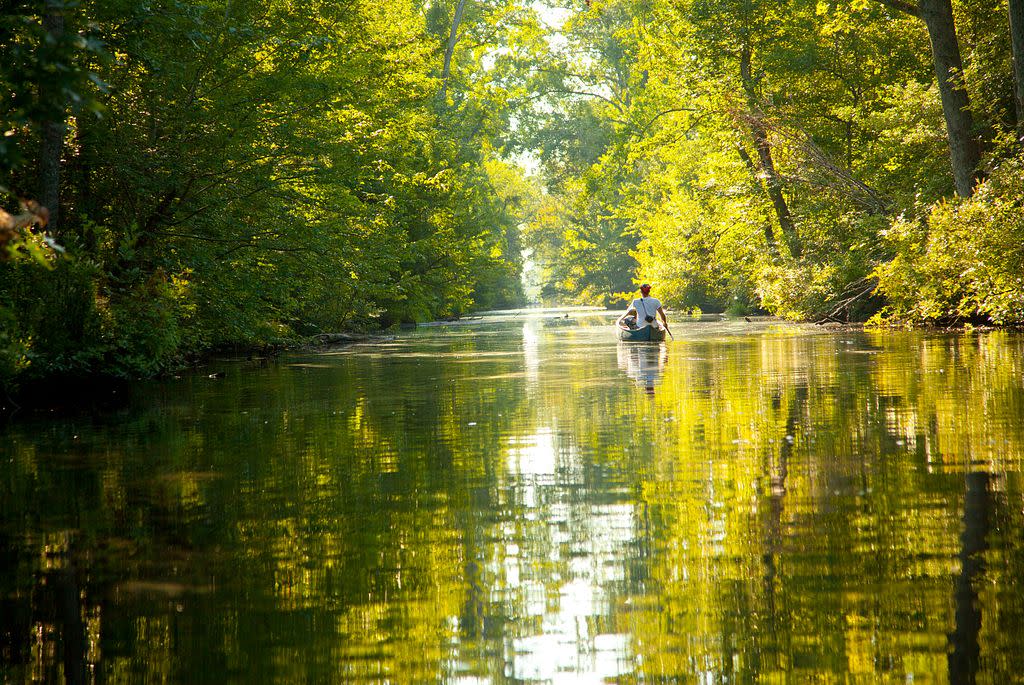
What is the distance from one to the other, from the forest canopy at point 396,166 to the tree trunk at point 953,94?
0.07 metres

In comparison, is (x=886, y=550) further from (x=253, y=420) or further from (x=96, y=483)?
(x=253, y=420)

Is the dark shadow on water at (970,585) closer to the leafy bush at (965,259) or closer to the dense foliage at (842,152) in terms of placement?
the leafy bush at (965,259)

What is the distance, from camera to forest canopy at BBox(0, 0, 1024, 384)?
793 inches

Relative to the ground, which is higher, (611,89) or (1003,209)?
(611,89)

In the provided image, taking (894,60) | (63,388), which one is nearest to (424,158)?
(894,60)

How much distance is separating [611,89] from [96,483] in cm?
7598

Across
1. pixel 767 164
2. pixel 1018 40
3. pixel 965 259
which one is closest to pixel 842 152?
pixel 767 164

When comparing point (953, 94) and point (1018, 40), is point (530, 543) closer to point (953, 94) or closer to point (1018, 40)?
point (1018, 40)

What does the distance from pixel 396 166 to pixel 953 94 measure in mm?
23416

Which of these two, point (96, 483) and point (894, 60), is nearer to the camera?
point (96, 483)

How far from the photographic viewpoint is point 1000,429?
36.1ft

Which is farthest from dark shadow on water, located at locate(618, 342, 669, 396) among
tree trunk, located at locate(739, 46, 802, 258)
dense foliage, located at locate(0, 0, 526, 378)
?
tree trunk, located at locate(739, 46, 802, 258)

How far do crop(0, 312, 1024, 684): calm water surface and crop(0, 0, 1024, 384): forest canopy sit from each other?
1997mm

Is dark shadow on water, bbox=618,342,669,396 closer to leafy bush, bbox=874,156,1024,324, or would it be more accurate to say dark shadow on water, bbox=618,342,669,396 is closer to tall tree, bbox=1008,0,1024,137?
leafy bush, bbox=874,156,1024,324
